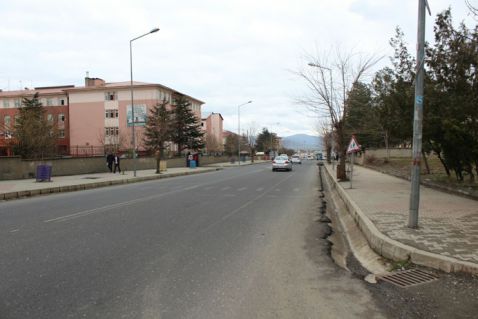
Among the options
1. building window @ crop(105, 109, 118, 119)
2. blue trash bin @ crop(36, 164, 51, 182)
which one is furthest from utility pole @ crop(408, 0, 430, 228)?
building window @ crop(105, 109, 118, 119)

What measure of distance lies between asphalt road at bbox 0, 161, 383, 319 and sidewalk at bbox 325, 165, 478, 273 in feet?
3.36

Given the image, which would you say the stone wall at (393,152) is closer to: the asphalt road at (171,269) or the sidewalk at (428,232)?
the sidewalk at (428,232)

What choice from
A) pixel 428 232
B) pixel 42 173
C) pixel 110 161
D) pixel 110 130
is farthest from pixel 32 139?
pixel 110 130

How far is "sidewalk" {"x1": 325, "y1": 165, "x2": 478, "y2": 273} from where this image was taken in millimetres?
5746

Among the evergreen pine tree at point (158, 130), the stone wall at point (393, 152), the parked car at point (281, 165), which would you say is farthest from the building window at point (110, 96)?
the stone wall at point (393, 152)

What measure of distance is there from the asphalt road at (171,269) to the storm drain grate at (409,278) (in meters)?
0.44

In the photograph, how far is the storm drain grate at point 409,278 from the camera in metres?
5.16

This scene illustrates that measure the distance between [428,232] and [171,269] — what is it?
4732 millimetres

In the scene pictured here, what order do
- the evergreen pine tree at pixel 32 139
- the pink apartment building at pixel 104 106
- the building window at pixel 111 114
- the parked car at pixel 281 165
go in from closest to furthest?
the evergreen pine tree at pixel 32 139 → the parked car at pixel 281 165 → the pink apartment building at pixel 104 106 → the building window at pixel 111 114

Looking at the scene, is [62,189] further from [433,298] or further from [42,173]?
[433,298]

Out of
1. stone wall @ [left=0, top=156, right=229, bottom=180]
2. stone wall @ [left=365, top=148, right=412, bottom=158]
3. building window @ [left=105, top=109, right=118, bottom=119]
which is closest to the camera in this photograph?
stone wall @ [left=0, top=156, right=229, bottom=180]

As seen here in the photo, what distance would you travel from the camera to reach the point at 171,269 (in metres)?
5.64

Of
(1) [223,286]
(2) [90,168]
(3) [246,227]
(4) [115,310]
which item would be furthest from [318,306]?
(2) [90,168]

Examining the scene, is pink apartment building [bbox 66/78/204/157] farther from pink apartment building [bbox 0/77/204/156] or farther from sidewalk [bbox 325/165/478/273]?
sidewalk [bbox 325/165/478/273]
